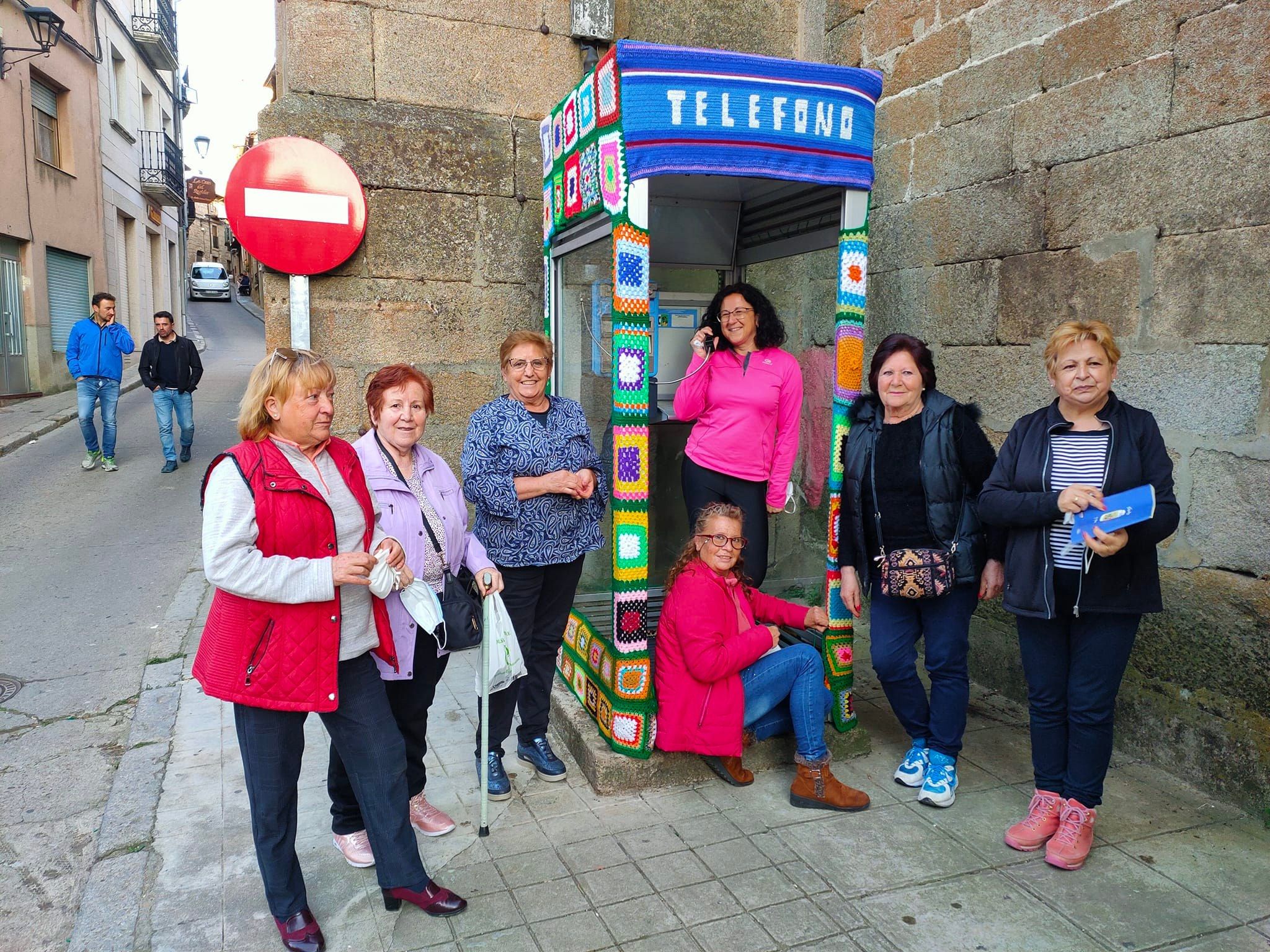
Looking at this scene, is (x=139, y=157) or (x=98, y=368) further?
(x=139, y=157)

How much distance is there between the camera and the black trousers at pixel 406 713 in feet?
9.12

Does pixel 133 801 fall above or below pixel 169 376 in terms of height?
below

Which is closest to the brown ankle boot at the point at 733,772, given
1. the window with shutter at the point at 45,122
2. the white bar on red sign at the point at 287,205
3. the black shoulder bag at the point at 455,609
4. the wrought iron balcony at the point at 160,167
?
the black shoulder bag at the point at 455,609

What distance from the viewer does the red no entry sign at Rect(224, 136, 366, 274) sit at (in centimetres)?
433

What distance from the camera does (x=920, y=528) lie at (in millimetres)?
3188

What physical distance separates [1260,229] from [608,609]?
3.07m

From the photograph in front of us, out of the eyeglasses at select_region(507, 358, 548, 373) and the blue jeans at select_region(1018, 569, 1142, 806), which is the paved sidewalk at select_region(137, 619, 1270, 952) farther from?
the eyeglasses at select_region(507, 358, 548, 373)

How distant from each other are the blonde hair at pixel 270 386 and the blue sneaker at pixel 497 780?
1.55 m

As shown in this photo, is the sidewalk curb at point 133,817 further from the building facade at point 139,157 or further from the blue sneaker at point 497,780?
the building facade at point 139,157

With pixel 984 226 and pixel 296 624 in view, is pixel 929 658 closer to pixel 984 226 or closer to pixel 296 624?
pixel 984 226

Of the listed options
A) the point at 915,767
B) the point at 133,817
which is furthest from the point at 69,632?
the point at 915,767

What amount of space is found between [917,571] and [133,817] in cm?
298

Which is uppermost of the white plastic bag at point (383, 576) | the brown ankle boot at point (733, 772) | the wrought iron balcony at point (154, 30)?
the wrought iron balcony at point (154, 30)

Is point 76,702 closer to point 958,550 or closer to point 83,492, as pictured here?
point 958,550
